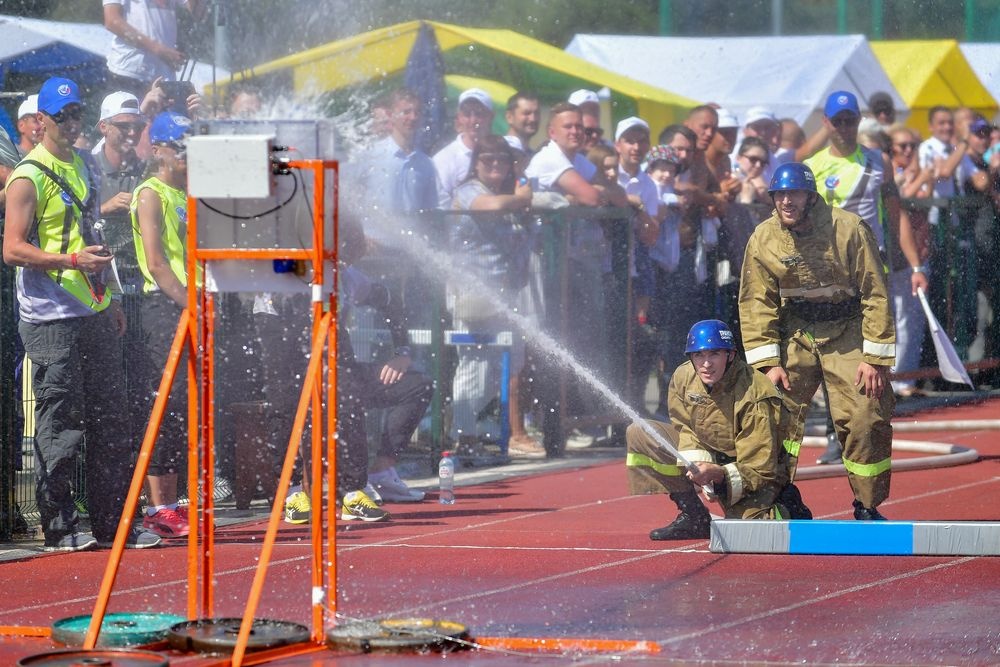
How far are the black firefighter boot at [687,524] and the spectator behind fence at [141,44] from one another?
18.1ft

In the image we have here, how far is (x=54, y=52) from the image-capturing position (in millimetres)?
14641

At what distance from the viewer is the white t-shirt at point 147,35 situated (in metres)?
12.6

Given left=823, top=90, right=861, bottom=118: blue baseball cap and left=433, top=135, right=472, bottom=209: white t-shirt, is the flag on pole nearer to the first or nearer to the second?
left=823, top=90, right=861, bottom=118: blue baseball cap

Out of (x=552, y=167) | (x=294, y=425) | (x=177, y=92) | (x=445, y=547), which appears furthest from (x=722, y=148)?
(x=294, y=425)

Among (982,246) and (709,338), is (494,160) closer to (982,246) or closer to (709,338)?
(709,338)

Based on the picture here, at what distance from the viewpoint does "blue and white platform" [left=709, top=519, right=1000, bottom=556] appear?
26.3 ft

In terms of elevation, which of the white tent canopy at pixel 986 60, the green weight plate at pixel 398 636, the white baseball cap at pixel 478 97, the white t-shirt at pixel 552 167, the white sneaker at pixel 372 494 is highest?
the white tent canopy at pixel 986 60

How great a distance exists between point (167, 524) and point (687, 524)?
279 cm

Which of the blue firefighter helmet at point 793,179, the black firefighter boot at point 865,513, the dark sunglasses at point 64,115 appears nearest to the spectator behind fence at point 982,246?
the blue firefighter helmet at point 793,179

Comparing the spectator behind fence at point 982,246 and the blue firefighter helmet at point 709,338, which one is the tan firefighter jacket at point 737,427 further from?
the spectator behind fence at point 982,246

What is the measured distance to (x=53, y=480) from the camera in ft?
28.7

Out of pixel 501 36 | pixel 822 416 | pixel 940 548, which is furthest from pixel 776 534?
pixel 501 36

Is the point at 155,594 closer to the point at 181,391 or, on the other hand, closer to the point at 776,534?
the point at 181,391

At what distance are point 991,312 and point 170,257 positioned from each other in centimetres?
1036
